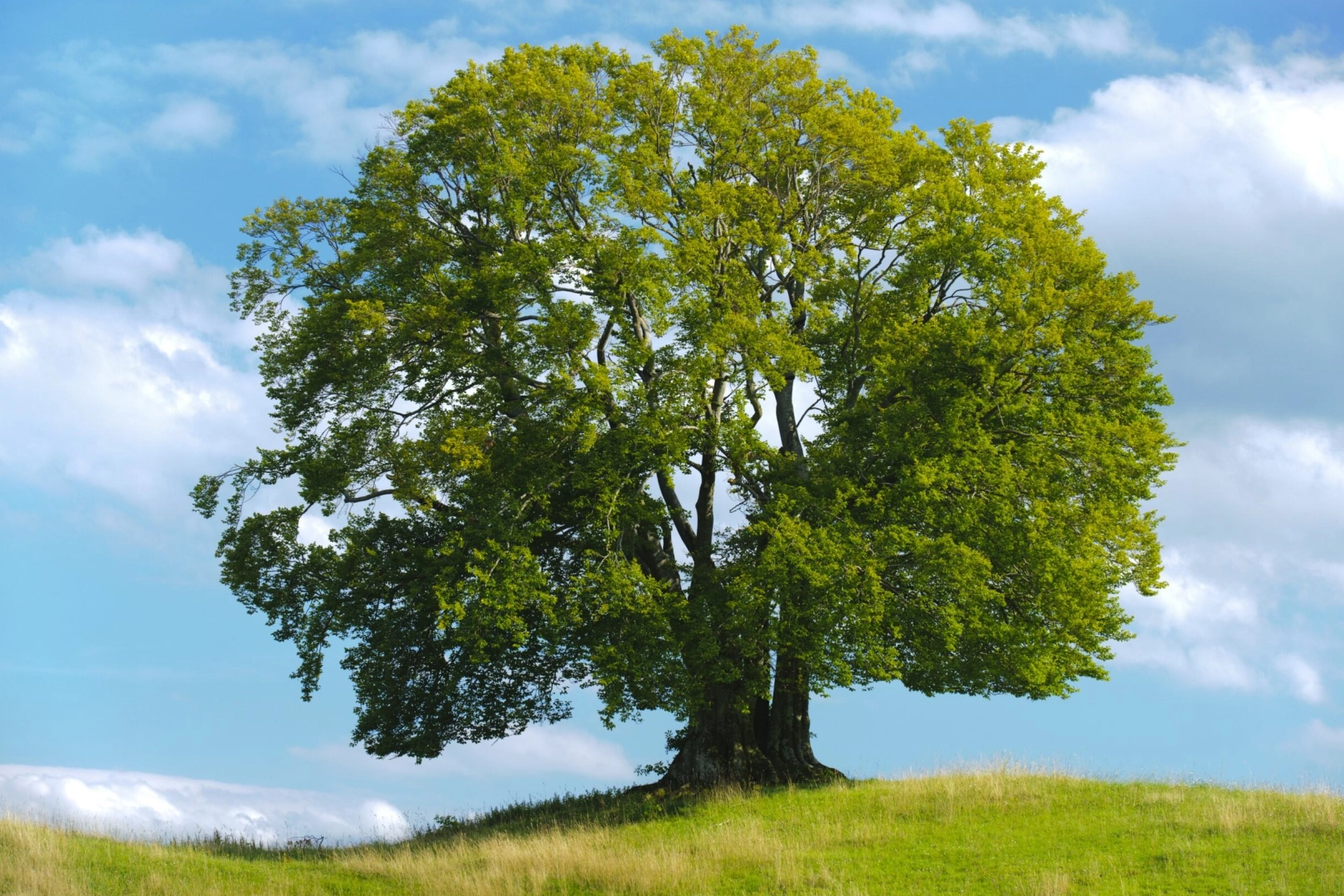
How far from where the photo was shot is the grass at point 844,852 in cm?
1680

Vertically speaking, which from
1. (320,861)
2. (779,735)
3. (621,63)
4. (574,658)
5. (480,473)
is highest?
(621,63)

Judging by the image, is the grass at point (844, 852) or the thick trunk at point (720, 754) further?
the thick trunk at point (720, 754)

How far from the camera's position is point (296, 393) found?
84.3 ft

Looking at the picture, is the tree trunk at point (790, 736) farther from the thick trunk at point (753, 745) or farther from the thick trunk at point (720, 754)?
the thick trunk at point (720, 754)

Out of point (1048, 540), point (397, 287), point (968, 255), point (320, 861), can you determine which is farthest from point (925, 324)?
Answer: point (320, 861)

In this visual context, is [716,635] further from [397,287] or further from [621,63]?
[621,63]

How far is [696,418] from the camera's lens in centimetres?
2489

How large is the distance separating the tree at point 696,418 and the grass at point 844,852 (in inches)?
93.7

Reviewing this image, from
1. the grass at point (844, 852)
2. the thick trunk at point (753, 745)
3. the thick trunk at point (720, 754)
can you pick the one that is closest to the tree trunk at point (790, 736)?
the thick trunk at point (753, 745)

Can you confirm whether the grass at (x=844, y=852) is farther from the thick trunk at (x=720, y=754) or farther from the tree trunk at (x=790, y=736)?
the tree trunk at (x=790, y=736)

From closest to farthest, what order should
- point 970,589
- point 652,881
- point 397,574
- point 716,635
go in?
point 652,881, point 970,589, point 716,635, point 397,574

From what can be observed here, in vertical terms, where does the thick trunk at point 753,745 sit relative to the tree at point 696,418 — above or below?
below

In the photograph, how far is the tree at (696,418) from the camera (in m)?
22.5

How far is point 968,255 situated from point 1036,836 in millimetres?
12058
